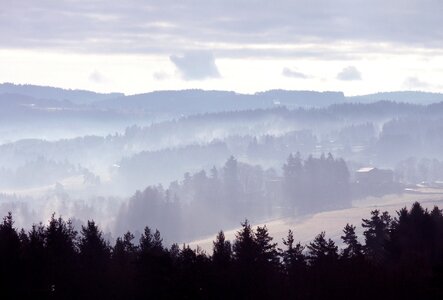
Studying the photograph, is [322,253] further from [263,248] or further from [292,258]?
[292,258]

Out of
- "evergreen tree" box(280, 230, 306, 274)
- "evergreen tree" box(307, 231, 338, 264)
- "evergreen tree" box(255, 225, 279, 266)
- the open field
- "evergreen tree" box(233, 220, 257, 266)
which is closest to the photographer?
"evergreen tree" box(233, 220, 257, 266)

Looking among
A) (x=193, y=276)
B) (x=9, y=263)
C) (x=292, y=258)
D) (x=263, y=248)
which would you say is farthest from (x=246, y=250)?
(x=292, y=258)

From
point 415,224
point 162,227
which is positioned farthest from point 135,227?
point 415,224

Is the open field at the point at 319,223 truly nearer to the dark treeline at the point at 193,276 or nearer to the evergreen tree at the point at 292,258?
the evergreen tree at the point at 292,258

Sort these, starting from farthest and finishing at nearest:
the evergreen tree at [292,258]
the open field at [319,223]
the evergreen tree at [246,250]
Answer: the open field at [319,223], the evergreen tree at [292,258], the evergreen tree at [246,250]

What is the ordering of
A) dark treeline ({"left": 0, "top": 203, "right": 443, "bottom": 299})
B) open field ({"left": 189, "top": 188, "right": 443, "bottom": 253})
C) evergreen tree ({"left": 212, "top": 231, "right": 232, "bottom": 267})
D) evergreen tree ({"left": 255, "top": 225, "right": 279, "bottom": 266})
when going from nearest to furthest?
1. dark treeline ({"left": 0, "top": 203, "right": 443, "bottom": 299})
2. evergreen tree ({"left": 212, "top": 231, "right": 232, "bottom": 267})
3. evergreen tree ({"left": 255, "top": 225, "right": 279, "bottom": 266})
4. open field ({"left": 189, "top": 188, "right": 443, "bottom": 253})

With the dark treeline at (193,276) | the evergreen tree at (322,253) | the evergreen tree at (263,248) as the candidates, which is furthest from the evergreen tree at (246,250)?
the evergreen tree at (322,253)

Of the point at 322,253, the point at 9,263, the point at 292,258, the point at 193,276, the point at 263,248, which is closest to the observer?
the point at 193,276

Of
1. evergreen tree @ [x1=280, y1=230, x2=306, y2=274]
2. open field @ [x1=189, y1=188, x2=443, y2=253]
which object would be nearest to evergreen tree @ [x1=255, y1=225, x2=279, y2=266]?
evergreen tree @ [x1=280, y1=230, x2=306, y2=274]

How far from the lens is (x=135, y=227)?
199125 mm

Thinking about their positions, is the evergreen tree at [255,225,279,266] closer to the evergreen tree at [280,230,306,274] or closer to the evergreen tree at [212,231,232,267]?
the evergreen tree at [212,231,232,267]

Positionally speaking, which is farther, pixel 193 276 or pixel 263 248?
pixel 263 248

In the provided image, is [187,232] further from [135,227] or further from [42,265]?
[42,265]

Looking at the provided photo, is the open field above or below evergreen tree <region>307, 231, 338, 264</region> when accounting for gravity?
above
